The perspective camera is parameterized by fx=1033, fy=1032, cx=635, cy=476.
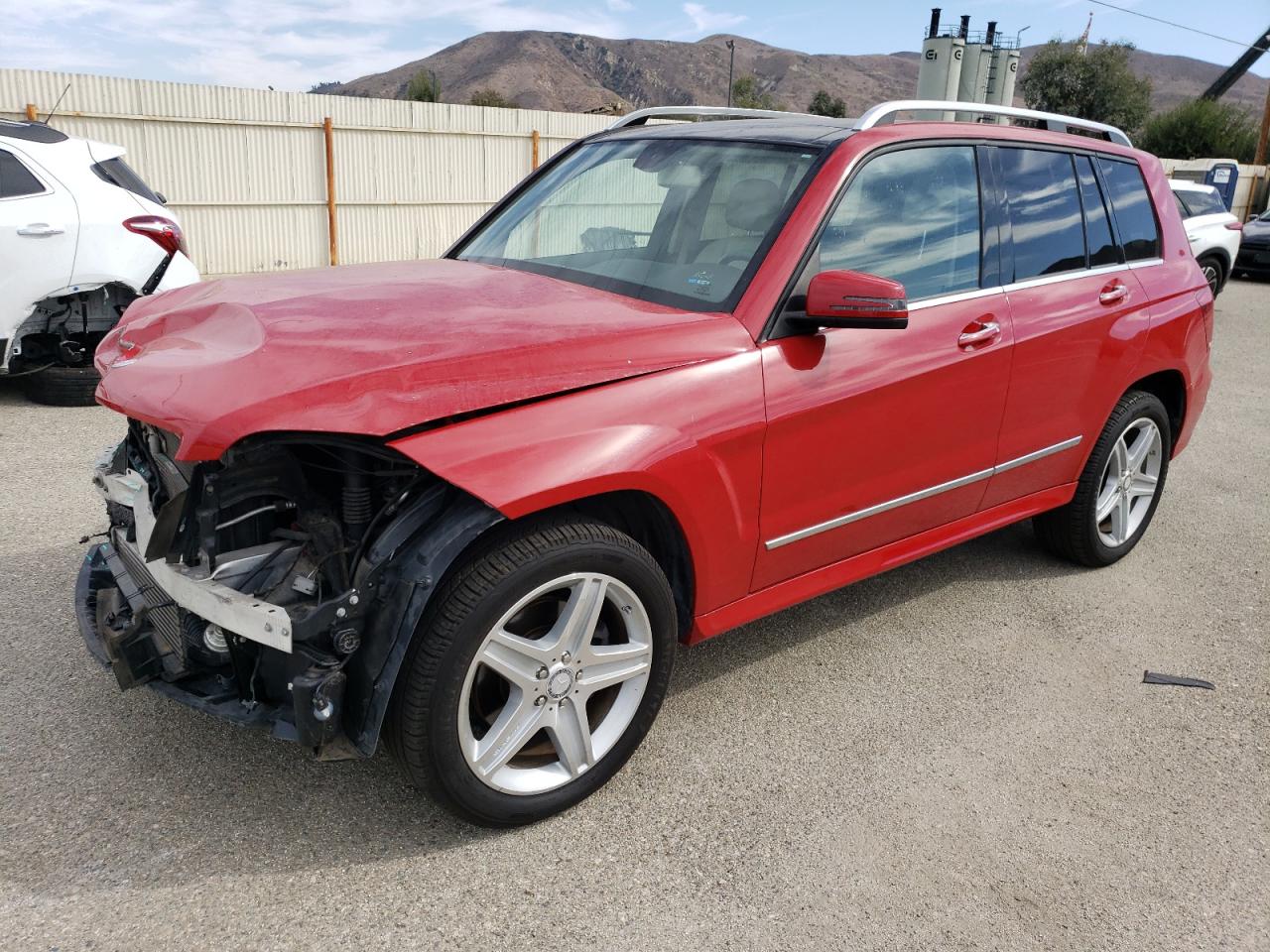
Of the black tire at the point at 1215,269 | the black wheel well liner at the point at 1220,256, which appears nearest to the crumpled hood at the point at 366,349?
the black wheel well liner at the point at 1220,256

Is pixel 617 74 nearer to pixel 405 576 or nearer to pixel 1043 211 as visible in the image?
pixel 1043 211

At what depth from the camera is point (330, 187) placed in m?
15.4

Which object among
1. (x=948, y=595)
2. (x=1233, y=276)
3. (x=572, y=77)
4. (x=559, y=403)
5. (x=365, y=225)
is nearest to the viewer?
(x=559, y=403)

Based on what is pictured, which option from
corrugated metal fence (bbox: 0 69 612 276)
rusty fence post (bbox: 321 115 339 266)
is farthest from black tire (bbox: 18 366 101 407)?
rusty fence post (bbox: 321 115 339 266)

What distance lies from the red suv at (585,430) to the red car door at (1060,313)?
18 millimetres

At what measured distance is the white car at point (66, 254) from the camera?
6395mm

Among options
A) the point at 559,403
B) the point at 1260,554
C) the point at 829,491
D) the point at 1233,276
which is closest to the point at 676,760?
the point at 829,491

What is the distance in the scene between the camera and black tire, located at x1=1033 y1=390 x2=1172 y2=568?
14.4 feet

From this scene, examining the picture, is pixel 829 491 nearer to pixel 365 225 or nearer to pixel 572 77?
pixel 365 225

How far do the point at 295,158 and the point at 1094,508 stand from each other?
13465mm

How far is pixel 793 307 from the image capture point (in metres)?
3.05

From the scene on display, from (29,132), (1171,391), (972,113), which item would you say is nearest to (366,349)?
(972,113)

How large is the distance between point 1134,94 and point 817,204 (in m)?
71.8

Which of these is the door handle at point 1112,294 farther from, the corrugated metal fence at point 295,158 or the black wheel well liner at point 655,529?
the corrugated metal fence at point 295,158
